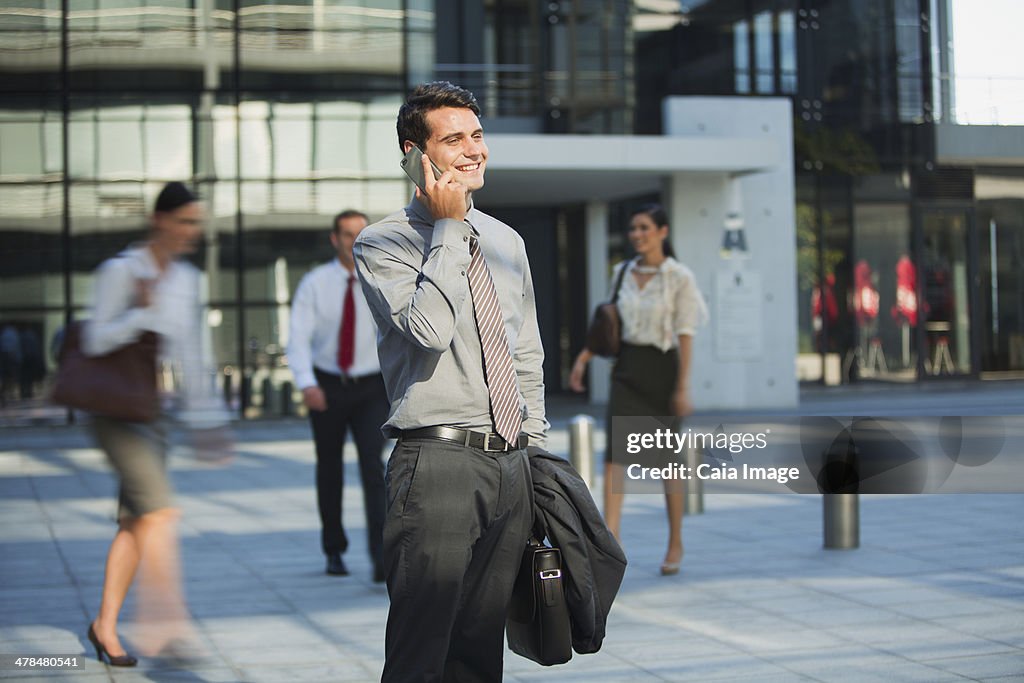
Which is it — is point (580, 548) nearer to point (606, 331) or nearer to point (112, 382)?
point (112, 382)

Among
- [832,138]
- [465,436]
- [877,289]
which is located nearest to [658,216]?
[465,436]

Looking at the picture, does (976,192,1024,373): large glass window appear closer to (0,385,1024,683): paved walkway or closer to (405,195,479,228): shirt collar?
(0,385,1024,683): paved walkway

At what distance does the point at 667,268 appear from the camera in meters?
7.11

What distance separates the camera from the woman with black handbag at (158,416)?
5.11 m


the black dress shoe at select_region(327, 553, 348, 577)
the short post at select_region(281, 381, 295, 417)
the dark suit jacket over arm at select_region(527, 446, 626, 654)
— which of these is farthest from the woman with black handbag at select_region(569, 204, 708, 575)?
the short post at select_region(281, 381, 295, 417)

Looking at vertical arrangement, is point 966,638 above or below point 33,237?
below

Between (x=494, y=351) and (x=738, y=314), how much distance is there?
17285 mm

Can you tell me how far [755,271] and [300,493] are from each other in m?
10.8

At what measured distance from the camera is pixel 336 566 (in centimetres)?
735

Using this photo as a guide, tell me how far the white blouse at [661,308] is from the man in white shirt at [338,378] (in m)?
1.40

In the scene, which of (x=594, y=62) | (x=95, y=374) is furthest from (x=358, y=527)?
(x=594, y=62)

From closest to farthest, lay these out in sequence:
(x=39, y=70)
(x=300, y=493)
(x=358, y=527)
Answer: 1. (x=358, y=527)
2. (x=300, y=493)
3. (x=39, y=70)

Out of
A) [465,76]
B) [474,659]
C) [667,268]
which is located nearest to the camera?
[474,659]

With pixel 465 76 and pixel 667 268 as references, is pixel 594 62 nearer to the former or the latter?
pixel 465 76
